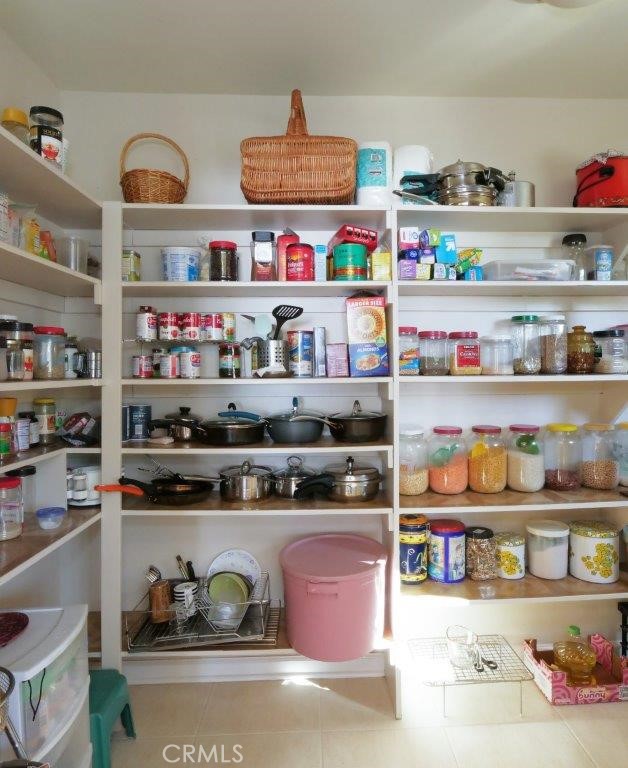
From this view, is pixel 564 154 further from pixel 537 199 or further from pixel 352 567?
pixel 352 567

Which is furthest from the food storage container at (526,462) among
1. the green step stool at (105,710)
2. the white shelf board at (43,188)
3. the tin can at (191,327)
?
the white shelf board at (43,188)

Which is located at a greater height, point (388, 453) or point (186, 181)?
point (186, 181)

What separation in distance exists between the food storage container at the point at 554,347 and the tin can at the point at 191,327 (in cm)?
139

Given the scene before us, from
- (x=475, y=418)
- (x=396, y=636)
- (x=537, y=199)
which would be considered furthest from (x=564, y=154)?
(x=396, y=636)

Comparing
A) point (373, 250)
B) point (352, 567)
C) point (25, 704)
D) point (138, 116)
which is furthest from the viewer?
point (138, 116)

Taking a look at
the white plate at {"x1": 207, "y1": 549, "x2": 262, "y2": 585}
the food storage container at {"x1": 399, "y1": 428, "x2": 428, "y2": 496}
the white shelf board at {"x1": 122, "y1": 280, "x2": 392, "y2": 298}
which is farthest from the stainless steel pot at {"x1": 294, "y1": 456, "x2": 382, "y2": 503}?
the white shelf board at {"x1": 122, "y1": 280, "x2": 392, "y2": 298}

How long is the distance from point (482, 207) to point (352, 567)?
1.46 metres

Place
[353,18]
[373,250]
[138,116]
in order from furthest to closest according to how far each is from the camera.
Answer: [138,116] < [373,250] < [353,18]

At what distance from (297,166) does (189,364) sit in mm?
854

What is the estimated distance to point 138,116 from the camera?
1916 millimetres

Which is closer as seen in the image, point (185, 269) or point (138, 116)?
point (185, 269)

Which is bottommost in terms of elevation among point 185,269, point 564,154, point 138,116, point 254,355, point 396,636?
point 396,636

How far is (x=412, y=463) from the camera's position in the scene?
180 cm

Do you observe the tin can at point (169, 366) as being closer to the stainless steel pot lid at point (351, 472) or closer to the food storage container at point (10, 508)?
the food storage container at point (10, 508)
